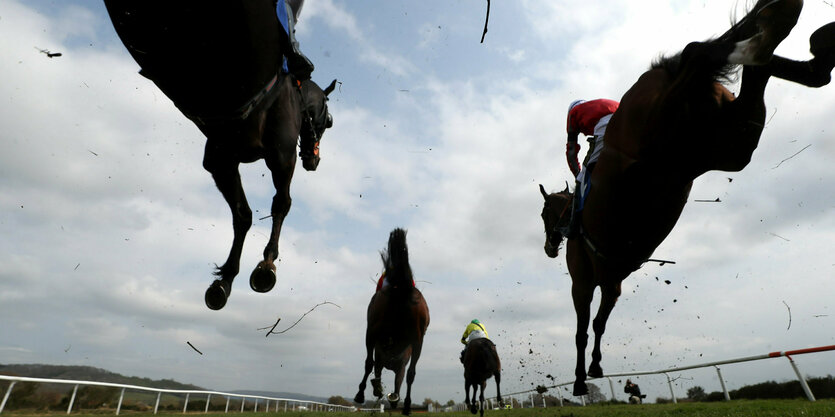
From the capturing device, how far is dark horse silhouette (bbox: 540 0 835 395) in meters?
2.95

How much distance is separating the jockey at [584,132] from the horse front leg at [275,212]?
313 cm

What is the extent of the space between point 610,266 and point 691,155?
2.01m

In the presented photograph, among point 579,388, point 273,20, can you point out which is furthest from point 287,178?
point 579,388

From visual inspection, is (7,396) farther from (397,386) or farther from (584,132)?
(584,132)

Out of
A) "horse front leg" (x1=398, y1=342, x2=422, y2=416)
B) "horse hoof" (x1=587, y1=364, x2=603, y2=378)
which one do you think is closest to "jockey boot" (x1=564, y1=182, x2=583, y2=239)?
"horse hoof" (x1=587, y1=364, x2=603, y2=378)

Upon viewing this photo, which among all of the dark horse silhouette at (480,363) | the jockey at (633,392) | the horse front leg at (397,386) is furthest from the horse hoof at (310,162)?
the jockey at (633,392)

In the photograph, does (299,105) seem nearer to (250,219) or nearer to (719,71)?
(250,219)

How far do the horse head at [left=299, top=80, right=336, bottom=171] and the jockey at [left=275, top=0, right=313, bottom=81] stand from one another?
79 cm

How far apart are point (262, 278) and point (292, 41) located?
6.76 feet

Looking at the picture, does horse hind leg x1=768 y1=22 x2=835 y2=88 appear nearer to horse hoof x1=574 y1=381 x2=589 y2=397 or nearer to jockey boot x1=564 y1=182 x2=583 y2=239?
jockey boot x1=564 y1=182 x2=583 y2=239

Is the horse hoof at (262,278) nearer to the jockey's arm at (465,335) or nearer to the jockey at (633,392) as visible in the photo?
the jockey's arm at (465,335)

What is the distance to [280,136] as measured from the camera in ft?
13.9

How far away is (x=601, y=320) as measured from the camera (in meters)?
5.96

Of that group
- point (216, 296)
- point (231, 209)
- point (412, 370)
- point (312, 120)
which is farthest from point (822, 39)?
point (412, 370)
